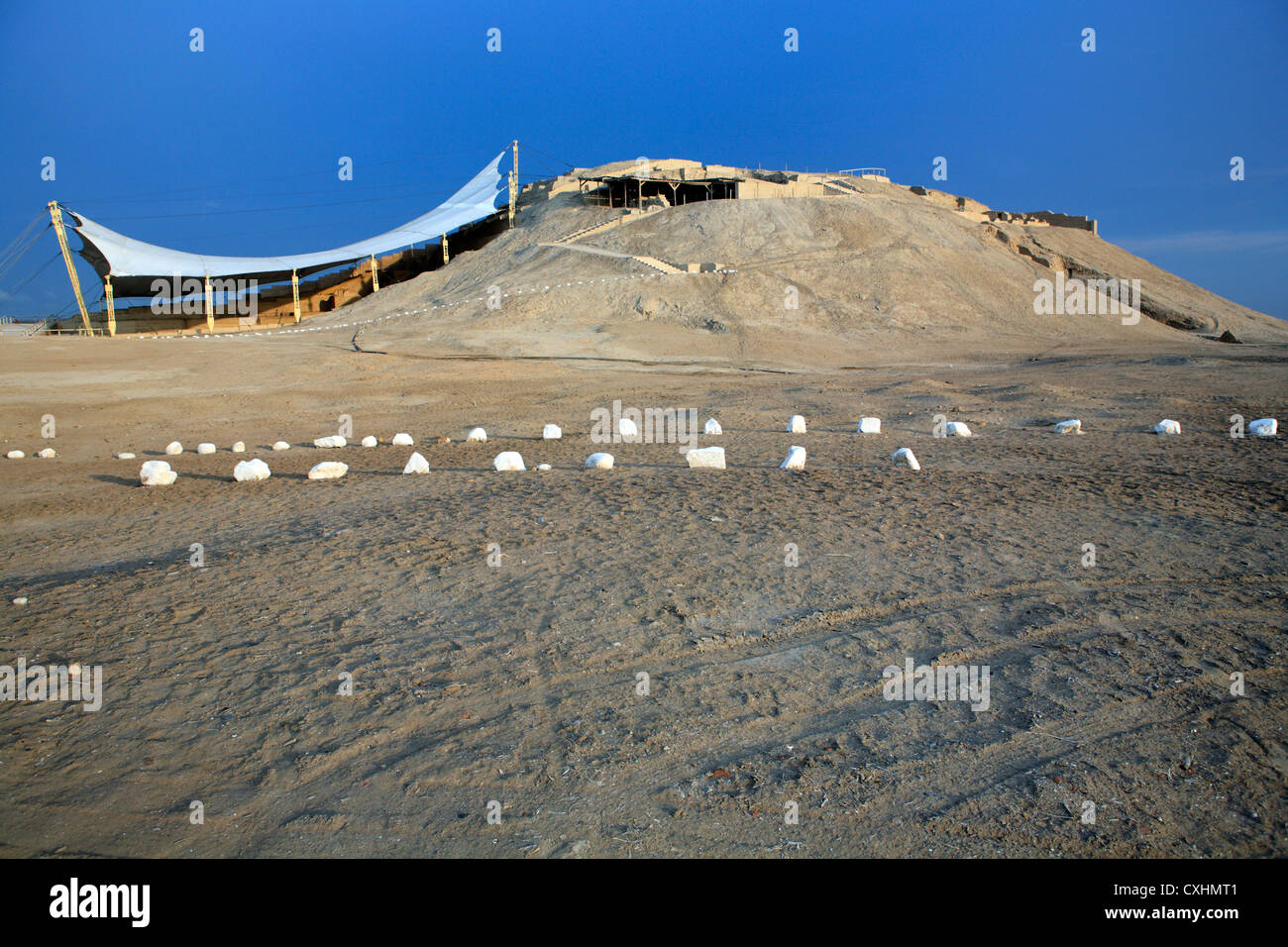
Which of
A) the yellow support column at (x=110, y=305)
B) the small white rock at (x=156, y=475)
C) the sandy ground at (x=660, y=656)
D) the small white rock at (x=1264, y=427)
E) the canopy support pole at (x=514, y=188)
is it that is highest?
the canopy support pole at (x=514, y=188)

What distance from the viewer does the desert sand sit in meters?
2.48

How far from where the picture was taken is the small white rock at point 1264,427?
863 centimetres

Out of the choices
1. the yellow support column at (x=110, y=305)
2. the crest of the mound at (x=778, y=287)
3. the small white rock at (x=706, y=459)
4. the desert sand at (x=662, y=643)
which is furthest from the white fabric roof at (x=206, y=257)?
the small white rock at (x=706, y=459)

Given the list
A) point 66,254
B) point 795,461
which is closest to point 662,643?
point 795,461

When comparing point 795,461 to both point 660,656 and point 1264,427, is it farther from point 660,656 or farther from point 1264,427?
point 1264,427

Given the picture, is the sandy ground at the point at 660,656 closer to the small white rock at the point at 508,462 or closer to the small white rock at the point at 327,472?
the small white rock at the point at 508,462

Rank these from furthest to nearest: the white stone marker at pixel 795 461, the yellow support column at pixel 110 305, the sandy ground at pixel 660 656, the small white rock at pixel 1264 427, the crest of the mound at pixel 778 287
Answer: the yellow support column at pixel 110 305 → the crest of the mound at pixel 778 287 → the small white rock at pixel 1264 427 → the white stone marker at pixel 795 461 → the sandy ground at pixel 660 656

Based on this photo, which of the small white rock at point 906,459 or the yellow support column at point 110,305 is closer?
the small white rock at point 906,459

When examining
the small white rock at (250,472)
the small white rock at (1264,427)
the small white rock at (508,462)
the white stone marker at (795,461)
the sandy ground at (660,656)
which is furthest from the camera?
the small white rock at (1264,427)

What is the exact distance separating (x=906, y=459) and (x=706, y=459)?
196 cm

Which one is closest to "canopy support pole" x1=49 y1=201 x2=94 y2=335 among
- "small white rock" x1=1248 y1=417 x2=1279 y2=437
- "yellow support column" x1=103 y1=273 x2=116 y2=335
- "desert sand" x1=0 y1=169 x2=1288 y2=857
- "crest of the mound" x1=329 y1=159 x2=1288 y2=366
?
"yellow support column" x1=103 y1=273 x2=116 y2=335

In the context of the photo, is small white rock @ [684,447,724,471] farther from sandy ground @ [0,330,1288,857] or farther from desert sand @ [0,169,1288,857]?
sandy ground @ [0,330,1288,857]

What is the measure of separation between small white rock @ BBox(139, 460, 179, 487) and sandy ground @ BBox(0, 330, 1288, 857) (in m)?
0.33

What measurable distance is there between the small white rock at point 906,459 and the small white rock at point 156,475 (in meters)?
7.18
